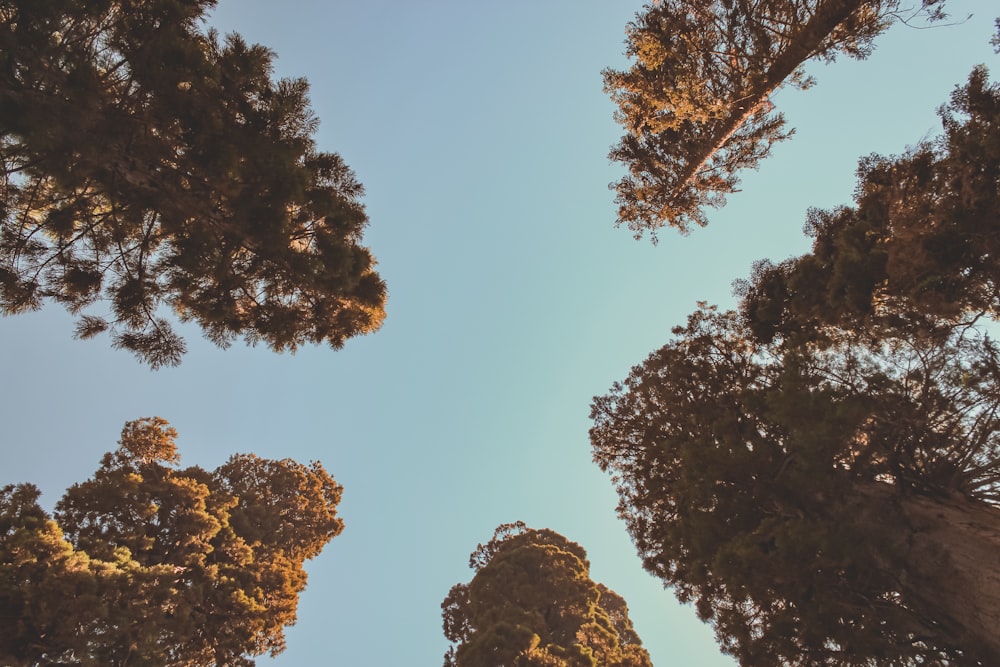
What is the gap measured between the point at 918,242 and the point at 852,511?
342 cm

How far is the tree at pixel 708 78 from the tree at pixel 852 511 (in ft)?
12.9

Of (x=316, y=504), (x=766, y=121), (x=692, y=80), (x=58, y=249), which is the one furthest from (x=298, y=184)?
(x=316, y=504)

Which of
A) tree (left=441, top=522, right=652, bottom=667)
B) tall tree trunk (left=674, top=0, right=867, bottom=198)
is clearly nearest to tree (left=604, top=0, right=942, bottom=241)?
tall tree trunk (left=674, top=0, right=867, bottom=198)

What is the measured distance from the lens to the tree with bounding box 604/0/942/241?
6.72 m

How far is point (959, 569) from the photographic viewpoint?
5023 millimetres

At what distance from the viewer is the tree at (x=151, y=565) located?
7.91 metres

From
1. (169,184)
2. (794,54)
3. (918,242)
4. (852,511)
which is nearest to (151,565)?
(169,184)

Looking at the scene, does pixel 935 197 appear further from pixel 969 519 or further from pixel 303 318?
pixel 303 318

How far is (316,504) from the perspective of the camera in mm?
16125

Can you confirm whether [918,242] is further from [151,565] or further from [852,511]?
[151,565]

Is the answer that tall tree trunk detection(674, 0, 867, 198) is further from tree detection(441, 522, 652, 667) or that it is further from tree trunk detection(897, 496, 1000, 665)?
tree detection(441, 522, 652, 667)

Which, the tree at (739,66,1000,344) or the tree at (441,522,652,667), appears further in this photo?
the tree at (441,522,652,667)

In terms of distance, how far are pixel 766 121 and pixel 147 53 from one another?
31.1 feet

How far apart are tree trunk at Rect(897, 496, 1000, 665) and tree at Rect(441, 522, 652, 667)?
850cm
